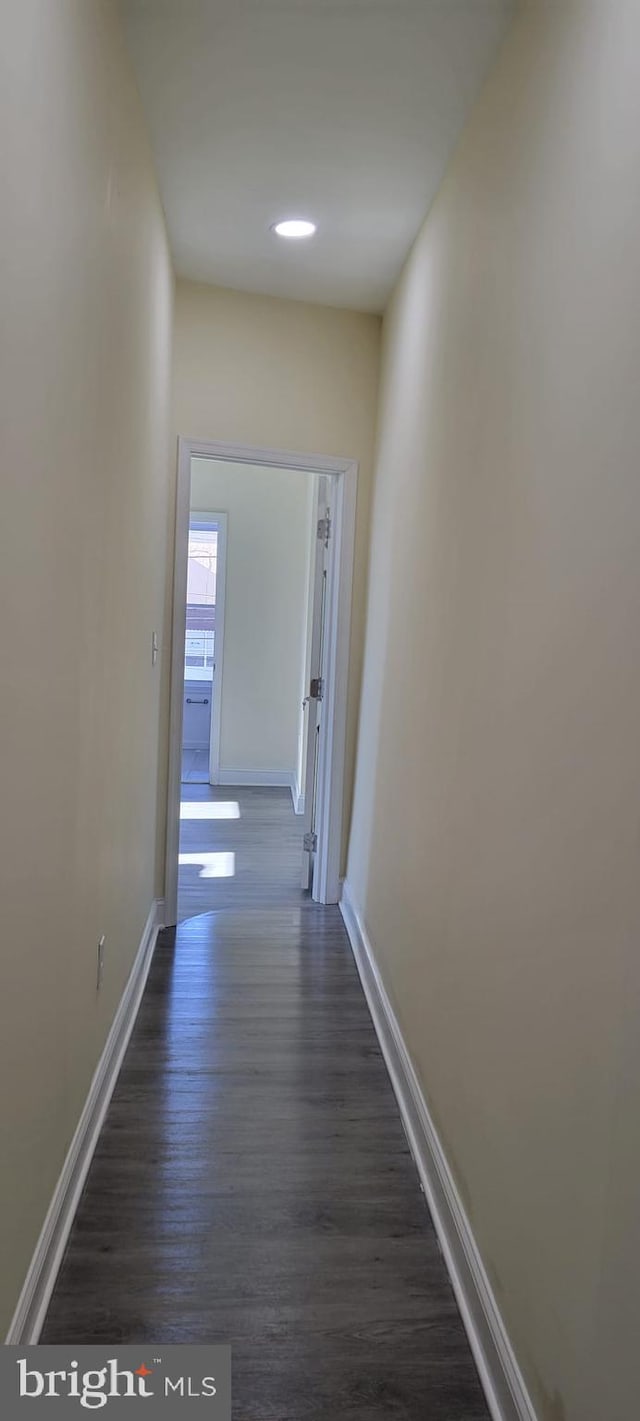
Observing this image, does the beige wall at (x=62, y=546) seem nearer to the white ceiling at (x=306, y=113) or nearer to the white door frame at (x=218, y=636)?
the white ceiling at (x=306, y=113)

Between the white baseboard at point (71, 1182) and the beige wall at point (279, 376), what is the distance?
190 cm

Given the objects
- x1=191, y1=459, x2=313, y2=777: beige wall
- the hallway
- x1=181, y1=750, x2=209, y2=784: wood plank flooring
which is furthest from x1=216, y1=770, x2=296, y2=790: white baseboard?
the hallway

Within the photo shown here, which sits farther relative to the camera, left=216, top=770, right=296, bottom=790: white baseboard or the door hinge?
left=216, top=770, right=296, bottom=790: white baseboard

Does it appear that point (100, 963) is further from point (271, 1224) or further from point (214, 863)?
point (214, 863)

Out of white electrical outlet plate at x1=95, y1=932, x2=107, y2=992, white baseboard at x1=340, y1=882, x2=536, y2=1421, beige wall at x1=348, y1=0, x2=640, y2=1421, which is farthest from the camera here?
white electrical outlet plate at x1=95, y1=932, x2=107, y2=992

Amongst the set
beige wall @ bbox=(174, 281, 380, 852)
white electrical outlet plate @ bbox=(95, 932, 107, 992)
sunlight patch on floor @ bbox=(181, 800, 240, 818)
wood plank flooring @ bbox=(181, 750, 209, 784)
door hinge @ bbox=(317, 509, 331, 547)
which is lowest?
sunlight patch on floor @ bbox=(181, 800, 240, 818)

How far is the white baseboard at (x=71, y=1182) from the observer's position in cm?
156

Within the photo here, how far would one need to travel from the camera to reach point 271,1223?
80.4 inches

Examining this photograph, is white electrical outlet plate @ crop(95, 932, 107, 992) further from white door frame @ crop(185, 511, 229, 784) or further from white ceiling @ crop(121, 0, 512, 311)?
white door frame @ crop(185, 511, 229, 784)

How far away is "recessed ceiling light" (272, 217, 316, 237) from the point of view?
9.70ft

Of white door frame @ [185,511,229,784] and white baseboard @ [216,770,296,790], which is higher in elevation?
white door frame @ [185,511,229,784]

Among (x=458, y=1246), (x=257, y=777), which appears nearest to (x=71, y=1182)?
(x=458, y=1246)

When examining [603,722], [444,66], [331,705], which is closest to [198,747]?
[331,705]

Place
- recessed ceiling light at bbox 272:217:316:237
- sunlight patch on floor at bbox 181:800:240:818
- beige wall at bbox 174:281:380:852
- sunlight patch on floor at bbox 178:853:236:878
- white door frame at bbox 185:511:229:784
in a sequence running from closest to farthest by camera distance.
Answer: recessed ceiling light at bbox 272:217:316:237 < beige wall at bbox 174:281:380:852 < sunlight patch on floor at bbox 178:853:236:878 < sunlight patch on floor at bbox 181:800:240:818 < white door frame at bbox 185:511:229:784
